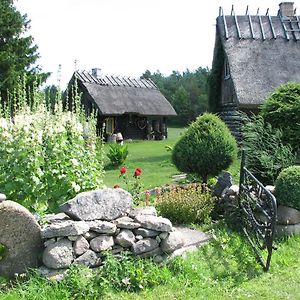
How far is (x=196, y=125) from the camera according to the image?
8922 millimetres

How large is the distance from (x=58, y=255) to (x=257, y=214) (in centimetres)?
316

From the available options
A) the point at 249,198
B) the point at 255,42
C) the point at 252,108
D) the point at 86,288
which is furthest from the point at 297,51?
the point at 86,288

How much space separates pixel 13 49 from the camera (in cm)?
2441

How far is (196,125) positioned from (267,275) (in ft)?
15.5

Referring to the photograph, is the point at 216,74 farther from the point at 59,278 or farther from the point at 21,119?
the point at 59,278

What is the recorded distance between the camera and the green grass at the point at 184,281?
3.99 m

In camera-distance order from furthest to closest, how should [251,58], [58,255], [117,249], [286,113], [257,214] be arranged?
[251,58]
[286,113]
[257,214]
[117,249]
[58,255]

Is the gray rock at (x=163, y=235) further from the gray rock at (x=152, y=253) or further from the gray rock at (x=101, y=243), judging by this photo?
the gray rock at (x=101, y=243)

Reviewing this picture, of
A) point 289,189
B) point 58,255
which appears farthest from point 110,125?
point 58,255

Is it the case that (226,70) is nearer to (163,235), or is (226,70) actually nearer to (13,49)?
(13,49)

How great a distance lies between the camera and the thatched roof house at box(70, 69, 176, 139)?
2794cm

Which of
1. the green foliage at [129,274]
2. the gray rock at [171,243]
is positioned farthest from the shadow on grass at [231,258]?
the green foliage at [129,274]

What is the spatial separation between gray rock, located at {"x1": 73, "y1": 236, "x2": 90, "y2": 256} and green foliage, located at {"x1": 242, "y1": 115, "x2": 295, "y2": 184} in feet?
14.8

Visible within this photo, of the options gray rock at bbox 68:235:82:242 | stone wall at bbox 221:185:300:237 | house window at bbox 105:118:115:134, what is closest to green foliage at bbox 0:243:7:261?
gray rock at bbox 68:235:82:242
